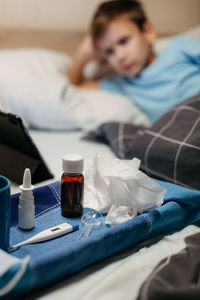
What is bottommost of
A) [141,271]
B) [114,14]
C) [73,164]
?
[141,271]

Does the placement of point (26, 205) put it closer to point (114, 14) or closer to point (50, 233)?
point (50, 233)

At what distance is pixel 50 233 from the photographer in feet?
2.06

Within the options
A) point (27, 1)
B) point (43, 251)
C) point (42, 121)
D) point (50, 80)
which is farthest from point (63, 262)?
point (27, 1)

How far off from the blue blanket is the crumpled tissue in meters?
0.03

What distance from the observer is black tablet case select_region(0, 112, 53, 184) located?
86cm

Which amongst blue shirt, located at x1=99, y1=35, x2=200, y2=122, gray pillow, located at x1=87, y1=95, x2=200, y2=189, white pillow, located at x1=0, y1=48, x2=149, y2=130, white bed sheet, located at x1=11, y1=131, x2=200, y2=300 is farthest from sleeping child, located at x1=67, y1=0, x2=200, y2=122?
white bed sheet, located at x1=11, y1=131, x2=200, y2=300

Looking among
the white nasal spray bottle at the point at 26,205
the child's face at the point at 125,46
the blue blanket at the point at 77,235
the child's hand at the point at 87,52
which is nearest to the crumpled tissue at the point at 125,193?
the blue blanket at the point at 77,235

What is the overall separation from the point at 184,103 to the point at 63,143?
429mm

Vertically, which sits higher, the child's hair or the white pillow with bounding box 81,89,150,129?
the child's hair

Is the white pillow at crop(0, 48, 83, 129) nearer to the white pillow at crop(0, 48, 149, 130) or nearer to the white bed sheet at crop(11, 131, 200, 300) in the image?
the white pillow at crop(0, 48, 149, 130)

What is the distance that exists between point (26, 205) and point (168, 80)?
100cm

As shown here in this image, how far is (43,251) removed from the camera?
1.93 feet

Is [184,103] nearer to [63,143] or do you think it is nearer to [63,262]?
[63,143]

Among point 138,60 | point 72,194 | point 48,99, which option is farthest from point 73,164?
point 138,60
